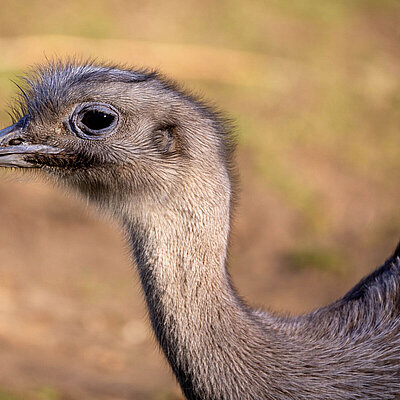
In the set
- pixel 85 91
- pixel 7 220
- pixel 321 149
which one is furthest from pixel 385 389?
pixel 321 149

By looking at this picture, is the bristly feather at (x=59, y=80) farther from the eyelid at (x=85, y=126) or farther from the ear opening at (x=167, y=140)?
the ear opening at (x=167, y=140)

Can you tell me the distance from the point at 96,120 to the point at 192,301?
2.75ft

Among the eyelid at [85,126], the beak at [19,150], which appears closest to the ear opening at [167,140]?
the eyelid at [85,126]

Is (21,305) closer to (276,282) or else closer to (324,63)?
(276,282)

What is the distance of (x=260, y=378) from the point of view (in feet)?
10.6

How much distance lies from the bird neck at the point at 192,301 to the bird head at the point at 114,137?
0.15 m

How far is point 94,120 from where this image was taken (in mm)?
3395

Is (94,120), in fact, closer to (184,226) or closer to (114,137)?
(114,137)

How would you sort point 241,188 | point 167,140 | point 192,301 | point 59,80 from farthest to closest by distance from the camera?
1. point 241,188
2. point 59,80
3. point 167,140
4. point 192,301

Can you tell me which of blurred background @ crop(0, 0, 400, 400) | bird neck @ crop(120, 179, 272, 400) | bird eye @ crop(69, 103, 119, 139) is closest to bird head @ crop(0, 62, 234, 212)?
bird eye @ crop(69, 103, 119, 139)

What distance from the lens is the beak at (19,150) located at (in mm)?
3436

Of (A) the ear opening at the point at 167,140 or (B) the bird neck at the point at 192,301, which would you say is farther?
(A) the ear opening at the point at 167,140

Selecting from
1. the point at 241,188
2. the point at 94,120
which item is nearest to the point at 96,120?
the point at 94,120

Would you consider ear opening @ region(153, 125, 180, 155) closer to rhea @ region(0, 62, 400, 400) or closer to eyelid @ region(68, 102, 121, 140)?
rhea @ region(0, 62, 400, 400)
